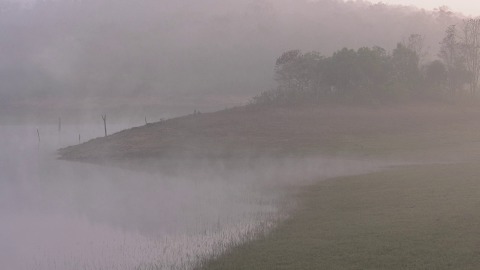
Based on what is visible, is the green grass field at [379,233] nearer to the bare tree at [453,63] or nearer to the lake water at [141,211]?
the lake water at [141,211]

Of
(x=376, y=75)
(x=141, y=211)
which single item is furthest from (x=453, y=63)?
(x=141, y=211)

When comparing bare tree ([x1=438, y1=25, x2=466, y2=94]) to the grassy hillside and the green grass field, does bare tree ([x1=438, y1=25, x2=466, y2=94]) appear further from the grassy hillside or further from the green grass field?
the green grass field

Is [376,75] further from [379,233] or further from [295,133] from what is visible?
[379,233]

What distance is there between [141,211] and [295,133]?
4309 centimetres

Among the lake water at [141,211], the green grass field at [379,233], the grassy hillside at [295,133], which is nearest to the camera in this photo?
the green grass field at [379,233]

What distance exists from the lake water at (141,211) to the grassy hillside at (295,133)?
8.88 metres

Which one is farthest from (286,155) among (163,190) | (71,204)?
(71,204)

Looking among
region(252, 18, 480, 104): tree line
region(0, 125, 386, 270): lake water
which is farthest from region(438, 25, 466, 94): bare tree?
region(0, 125, 386, 270): lake water

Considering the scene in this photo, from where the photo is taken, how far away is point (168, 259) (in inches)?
774

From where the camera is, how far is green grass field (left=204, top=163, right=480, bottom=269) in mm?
15719

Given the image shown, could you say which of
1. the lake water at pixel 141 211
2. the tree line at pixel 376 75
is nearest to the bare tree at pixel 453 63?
the tree line at pixel 376 75

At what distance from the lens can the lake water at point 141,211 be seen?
2098cm

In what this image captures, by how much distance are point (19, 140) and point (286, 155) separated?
7075cm

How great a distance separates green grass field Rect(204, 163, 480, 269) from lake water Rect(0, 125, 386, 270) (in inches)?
72.0
